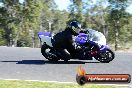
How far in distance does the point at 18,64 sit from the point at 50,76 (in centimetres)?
267

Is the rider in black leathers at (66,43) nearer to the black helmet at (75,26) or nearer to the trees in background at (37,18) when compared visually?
the black helmet at (75,26)

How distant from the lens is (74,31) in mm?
14211

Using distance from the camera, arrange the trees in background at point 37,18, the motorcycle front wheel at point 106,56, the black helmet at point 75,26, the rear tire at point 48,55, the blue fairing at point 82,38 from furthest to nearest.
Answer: the trees in background at point 37,18 → the rear tire at point 48,55 → the blue fairing at point 82,38 → the motorcycle front wheel at point 106,56 → the black helmet at point 75,26

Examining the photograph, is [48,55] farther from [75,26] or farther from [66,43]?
[75,26]

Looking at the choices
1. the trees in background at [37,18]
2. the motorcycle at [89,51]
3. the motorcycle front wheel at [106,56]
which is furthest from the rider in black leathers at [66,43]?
the trees in background at [37,18]

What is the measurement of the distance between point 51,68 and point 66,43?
5.51 feet

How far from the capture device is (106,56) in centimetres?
1435

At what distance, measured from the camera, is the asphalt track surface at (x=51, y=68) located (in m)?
11.8

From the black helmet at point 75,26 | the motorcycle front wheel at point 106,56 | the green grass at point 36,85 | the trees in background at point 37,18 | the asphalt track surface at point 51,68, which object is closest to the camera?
the green grass at point 36,85

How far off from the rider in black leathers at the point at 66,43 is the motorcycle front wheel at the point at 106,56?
0.91 meters

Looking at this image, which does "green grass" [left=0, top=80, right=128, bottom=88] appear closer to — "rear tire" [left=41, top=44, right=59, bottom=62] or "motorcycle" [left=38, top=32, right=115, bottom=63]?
"motorcycle" [left=38, top=32, right=115, bottom=63]

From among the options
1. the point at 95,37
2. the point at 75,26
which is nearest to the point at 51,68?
the point at 75,26

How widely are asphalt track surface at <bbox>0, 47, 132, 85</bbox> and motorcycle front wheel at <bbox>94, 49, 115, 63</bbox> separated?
147 millimetres

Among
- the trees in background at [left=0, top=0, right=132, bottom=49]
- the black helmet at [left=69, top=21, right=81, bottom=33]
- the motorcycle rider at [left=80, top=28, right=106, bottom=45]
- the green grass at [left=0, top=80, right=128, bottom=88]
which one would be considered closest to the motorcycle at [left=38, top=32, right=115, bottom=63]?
the motorcycle rider at [left=80, top=28, right=106, bottom=45]
